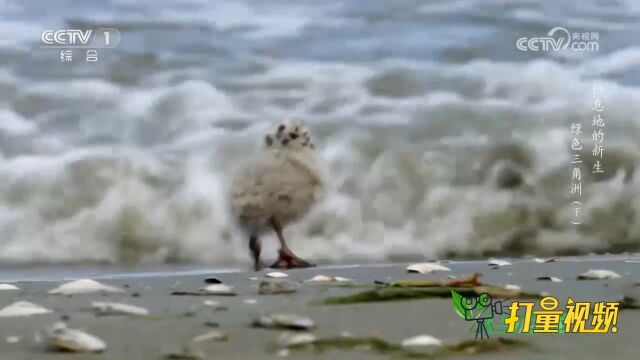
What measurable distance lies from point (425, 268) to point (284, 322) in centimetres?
31

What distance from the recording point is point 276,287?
137 cm

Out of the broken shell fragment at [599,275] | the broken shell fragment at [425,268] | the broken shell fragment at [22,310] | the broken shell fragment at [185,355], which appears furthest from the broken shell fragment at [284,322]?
the broken shell fragment at [599,275]

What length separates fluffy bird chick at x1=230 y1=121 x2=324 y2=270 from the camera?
1.42 metres

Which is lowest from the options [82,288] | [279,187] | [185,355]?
[185,355]

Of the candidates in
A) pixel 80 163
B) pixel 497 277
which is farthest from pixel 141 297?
pixel 497 277

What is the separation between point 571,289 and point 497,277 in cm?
14

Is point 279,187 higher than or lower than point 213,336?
higher

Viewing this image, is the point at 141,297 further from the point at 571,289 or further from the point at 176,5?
the point at 571,289

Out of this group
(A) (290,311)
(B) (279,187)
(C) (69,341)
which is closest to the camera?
(C) (69,341)

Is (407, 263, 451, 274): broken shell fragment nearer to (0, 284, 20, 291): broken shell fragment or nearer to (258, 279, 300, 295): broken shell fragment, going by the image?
(258, 279, 300, 295): broken shell fragment

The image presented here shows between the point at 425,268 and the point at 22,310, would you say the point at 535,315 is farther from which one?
the point at 22,310

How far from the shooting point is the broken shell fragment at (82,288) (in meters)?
1.36

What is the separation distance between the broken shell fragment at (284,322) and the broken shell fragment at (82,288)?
0.28 meters

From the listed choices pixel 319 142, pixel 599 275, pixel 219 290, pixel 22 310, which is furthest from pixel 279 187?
pixel 599 275
